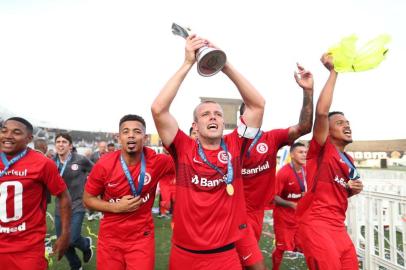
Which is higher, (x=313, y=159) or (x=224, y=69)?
(x=224, y=69)

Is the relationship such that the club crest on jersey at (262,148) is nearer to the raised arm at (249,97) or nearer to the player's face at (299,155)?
the raised arm at (249,97)

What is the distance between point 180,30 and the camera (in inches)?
114

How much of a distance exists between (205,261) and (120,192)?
1.36 m

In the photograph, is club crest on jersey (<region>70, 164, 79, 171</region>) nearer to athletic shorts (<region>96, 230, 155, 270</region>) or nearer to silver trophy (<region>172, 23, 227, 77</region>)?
athletic shorts (<region>96, 230, 155, 270</region>)

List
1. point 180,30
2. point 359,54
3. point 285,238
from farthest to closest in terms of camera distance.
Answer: point 285,238 → point 359,54 → point 180,30

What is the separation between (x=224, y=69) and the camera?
3.05 m

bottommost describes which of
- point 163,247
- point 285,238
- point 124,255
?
point 163,247

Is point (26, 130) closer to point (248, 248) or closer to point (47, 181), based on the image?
point (47, 181)

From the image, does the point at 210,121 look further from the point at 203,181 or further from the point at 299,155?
the point at 299,155

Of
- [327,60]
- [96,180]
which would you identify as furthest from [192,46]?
[96,180]

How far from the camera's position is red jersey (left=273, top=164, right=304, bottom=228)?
20.0 feet

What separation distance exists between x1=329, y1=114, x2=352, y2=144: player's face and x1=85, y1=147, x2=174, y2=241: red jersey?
2.30 m

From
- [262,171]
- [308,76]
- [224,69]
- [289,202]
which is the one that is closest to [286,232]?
[289,202]

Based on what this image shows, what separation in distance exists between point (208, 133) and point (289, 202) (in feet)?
11.6
